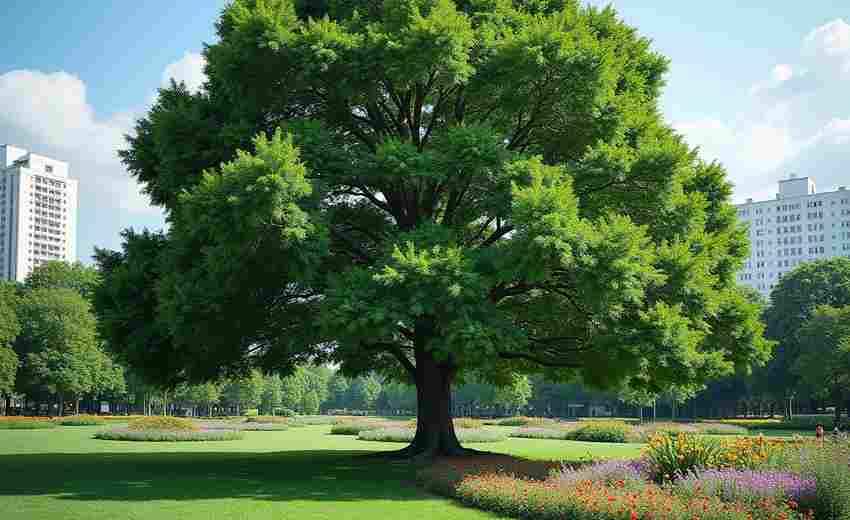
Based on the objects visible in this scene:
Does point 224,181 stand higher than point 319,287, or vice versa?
point 224,181

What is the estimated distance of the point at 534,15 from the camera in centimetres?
2819

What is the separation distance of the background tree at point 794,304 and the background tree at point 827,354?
687 cm

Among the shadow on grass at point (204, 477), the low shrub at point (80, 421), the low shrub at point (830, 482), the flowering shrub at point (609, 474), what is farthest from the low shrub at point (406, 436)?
the low shrub at point (80, 421)

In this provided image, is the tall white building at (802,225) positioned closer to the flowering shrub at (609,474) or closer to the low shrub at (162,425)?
the low shrub at (162,425)

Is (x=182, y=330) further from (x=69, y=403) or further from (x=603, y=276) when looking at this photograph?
(x=69, y=403)

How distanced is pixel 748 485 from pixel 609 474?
3.80m

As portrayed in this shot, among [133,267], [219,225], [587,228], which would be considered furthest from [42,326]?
[587,228]

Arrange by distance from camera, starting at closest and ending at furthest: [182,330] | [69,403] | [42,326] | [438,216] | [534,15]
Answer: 1. [182,330]
2. [534,15]
3. [438,216]
4. [42,326]
5. [69,403]

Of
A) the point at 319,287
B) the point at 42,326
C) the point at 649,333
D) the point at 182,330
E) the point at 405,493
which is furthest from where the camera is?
the point at 42,326

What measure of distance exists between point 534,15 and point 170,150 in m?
13.9

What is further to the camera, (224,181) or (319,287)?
(319,287)

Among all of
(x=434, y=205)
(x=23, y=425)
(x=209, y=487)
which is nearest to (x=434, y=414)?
(x=434, y=205)

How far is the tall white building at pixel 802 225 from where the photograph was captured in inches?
7190

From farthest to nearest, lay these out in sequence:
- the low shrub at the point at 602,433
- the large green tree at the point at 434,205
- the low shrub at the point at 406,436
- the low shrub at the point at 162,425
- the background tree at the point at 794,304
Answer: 1. the background tree at the point at 794,304
2. the low shrub at the point at 162,425
3. the low shrub at the point at 602,433
4. the low shrub at the point at 406,436
5. the large green tree at the point at 434,205
